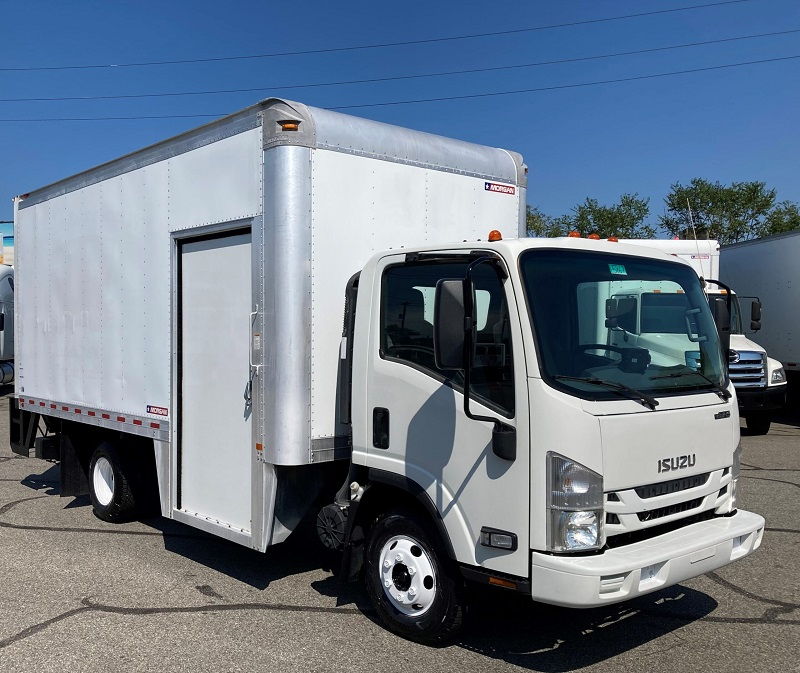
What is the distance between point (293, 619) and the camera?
538 centimetres

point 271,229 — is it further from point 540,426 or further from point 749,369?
point 749,369

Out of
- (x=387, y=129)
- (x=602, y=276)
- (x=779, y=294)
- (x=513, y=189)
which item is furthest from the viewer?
(x=779, y=294)

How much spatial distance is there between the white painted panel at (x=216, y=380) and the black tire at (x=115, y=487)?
4.82ft

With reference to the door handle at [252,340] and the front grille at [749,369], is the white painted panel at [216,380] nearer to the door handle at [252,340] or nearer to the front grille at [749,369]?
the door handle at [252,340]

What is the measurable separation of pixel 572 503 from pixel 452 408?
86 cm

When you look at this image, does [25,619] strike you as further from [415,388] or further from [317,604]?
[415,388]

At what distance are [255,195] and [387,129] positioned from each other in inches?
41.0

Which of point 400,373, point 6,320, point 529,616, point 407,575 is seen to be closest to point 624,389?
A: point 400,373

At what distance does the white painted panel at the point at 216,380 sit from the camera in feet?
18.8

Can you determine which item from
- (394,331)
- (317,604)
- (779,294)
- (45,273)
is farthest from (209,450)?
(779,294)

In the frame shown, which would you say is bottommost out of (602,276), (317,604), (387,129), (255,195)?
(317,604)

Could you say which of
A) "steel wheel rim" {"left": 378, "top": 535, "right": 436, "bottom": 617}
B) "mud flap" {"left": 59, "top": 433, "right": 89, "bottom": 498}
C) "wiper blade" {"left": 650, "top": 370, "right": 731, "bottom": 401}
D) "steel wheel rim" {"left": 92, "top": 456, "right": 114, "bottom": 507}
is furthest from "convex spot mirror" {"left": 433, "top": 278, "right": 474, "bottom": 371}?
"mud flap" {"left": 59, "top": 433, "right": 89, "bottom": 498}

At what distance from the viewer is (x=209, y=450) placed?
6059 mm

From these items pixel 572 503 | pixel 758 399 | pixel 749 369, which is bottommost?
pixel 758 399
